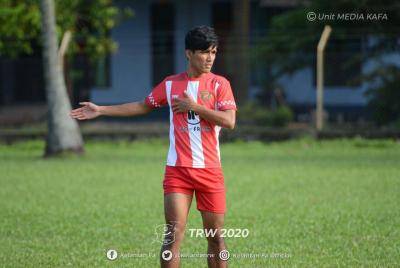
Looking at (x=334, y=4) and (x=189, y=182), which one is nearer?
(x=189, y=182)

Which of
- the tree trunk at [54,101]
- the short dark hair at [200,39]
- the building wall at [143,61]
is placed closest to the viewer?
the short dark hair at [200,39]

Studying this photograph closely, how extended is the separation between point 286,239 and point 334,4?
11930 millimetres

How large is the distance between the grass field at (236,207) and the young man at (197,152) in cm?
134

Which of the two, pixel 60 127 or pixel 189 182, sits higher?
pixel 189 182

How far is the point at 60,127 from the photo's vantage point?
17.1 metres

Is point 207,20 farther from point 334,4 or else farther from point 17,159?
point 17,159

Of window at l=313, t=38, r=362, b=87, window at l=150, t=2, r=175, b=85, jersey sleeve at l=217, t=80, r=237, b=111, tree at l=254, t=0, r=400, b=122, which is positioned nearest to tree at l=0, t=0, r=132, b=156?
window at l=150, t=2, r=175, b=85

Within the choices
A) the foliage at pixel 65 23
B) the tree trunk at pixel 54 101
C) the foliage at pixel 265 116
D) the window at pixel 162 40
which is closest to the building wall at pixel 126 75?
the window at pixel 162 40

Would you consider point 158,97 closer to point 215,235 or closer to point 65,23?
point 215,235

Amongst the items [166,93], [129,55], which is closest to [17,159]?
[129,55]

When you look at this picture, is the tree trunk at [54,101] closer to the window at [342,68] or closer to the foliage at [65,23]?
the foliage at [65,23]

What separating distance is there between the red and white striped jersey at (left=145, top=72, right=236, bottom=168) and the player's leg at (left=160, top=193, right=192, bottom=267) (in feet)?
0.81

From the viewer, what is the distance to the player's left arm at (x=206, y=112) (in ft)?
18.2

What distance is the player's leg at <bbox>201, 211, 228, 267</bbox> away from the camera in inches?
227
